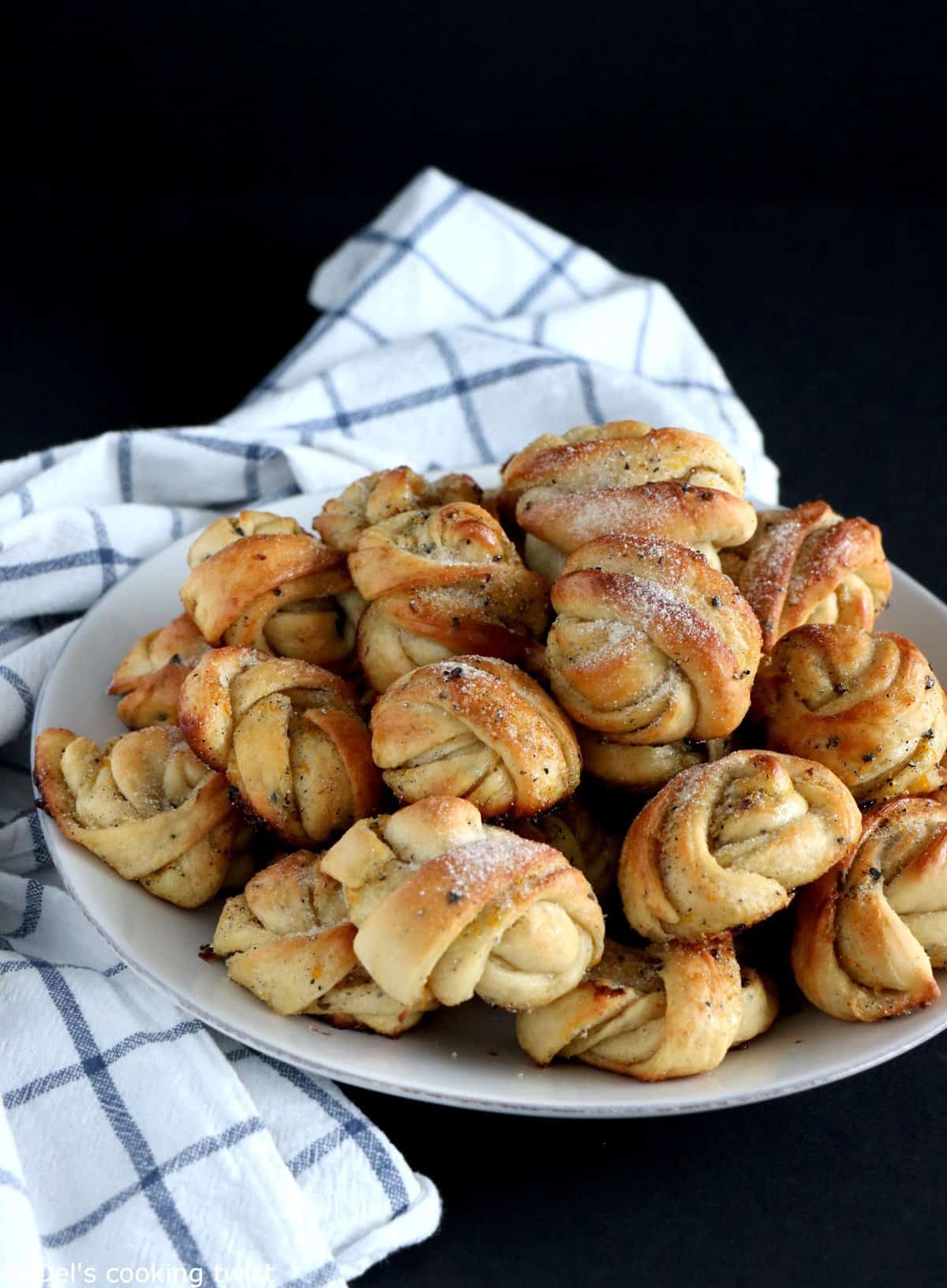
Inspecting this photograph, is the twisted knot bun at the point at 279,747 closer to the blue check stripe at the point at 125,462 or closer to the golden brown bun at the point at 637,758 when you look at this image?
the golden brown bun at the point at 637,758

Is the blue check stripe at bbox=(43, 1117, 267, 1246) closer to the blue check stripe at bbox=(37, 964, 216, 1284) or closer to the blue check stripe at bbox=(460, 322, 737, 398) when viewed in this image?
the blue check stripe at bbox=(37, 964, 216, 1284)

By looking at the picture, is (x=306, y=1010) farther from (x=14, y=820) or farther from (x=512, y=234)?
(x=512, y=234)

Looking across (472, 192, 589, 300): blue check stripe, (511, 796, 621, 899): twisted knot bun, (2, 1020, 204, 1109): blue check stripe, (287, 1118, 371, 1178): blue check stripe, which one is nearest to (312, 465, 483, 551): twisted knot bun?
(511, 796, 621, 899): twisted knot bun

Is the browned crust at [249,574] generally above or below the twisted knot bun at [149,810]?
above

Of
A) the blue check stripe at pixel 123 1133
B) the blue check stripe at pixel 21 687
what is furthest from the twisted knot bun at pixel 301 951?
the blue check stripe at pixel 21 687

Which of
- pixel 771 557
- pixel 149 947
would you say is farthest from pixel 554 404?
pixel 149 947

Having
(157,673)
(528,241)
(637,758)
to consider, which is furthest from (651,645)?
(528,241)
